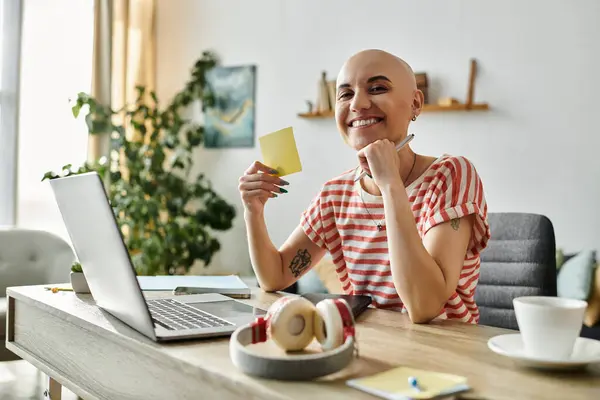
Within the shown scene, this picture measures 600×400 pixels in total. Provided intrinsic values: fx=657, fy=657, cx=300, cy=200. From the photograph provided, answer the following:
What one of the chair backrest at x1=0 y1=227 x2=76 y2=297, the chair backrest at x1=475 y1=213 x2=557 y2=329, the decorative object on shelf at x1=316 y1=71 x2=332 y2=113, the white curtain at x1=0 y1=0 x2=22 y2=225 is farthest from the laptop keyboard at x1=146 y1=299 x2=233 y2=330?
the white curtain at x1=0 y1=0 x2=22 y2=225

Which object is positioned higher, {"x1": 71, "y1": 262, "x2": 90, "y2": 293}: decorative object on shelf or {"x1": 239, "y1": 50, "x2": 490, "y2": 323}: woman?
{"x1": 239, "y1": 50, "x2": 490, "y2": 323}: woman

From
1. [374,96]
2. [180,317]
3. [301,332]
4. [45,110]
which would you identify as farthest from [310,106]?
[301,332]

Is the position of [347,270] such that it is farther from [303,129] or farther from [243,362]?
[303,129]

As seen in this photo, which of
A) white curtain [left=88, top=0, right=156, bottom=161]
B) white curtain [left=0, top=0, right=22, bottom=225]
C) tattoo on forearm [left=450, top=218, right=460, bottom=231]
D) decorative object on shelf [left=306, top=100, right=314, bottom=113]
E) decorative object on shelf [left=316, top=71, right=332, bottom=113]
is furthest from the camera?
white curtain [left=88, top=0, right=156, bottom=161]

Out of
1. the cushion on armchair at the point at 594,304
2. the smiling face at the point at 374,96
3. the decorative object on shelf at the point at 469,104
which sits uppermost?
the decorative object on shelf at the point at 469,104

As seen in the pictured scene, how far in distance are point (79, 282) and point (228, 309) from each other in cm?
40

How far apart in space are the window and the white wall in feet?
3.08

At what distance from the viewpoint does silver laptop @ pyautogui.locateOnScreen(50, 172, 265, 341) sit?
0.92 m

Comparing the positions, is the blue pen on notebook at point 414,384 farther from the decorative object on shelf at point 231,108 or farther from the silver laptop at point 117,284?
the decorative object on shelf at point 231,108

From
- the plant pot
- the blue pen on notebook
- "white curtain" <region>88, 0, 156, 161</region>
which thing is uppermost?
"white curtain" <region>88, 0, 156, 161</region>

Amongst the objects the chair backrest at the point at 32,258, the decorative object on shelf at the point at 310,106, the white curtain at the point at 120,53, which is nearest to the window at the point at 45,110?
the white curtain at the point at 120,53

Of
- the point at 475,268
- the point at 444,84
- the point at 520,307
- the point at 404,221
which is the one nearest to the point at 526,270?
the point at 475,268

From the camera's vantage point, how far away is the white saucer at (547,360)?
0.78m

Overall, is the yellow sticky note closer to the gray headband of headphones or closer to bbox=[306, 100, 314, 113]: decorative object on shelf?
the gray headband of headphones
